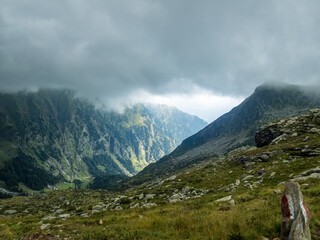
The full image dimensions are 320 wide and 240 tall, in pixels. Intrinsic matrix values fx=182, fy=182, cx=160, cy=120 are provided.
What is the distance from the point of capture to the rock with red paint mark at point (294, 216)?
5.83 m

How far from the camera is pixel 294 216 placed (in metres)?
6.12

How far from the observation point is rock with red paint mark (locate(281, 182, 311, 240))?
5832 millimetres

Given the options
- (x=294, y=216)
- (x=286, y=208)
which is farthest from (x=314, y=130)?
(x=294, y=216)

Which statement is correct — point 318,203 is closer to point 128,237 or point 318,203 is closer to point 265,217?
point 265,217

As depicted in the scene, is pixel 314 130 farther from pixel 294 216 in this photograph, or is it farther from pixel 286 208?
pixel 294 216

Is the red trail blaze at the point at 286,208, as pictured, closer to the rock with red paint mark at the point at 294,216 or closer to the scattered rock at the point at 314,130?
the rock with red paint mark at the point at 294,216

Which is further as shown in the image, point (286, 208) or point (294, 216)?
point (286, 208)

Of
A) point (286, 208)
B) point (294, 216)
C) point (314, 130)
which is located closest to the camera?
point (294, 216)

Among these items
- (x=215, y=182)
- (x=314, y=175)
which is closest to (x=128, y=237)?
(x=314, y=175)

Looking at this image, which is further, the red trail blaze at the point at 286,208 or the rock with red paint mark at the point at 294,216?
the red trail blaze at the point at 286,208

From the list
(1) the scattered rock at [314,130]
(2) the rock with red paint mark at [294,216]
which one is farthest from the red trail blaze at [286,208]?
(1) the scattered rock at [314,130]

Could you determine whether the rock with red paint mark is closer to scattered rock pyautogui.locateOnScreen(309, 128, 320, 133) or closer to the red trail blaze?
the red trail blaze

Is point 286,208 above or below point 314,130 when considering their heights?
above

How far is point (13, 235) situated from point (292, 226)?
1717 centimetres
